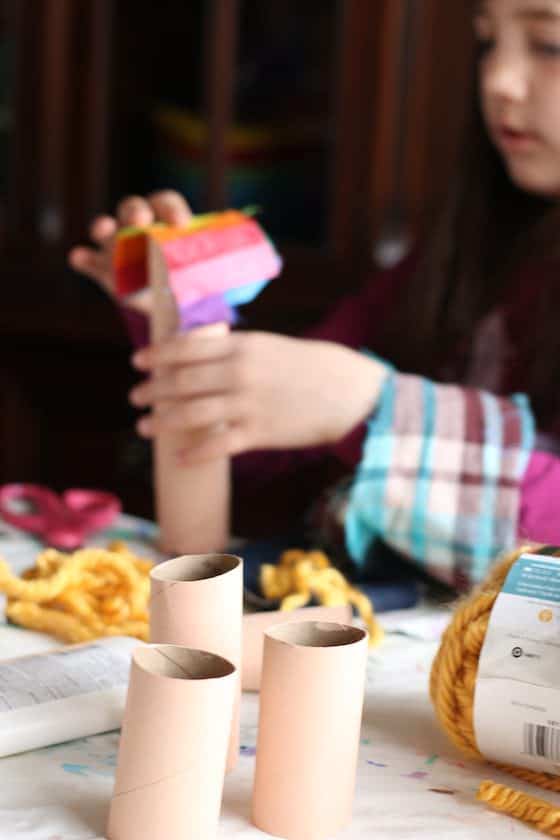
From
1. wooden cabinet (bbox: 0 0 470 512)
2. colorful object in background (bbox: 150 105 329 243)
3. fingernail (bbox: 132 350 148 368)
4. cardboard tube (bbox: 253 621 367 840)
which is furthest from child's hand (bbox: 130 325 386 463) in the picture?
colorful object in background (bbox: 150 105 329 243)

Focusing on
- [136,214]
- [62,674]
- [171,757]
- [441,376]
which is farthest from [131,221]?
[171,757]

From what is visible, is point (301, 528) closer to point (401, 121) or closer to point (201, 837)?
point (201, 837)

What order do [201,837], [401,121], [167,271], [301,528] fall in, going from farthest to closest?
[401,121] → [301,528] → [167,271] → [201,837]

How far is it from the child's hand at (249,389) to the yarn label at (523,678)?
0.96 ft

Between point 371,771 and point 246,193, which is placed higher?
point 246,193

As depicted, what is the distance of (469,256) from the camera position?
1073 mm

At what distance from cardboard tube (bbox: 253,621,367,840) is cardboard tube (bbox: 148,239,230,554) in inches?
14.1

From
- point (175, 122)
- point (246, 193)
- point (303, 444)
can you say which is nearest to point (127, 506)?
point (246, 193)

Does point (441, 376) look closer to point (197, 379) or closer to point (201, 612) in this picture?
point (197, 379)

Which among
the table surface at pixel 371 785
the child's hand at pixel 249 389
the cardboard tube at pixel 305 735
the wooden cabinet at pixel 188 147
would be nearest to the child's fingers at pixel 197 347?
the child's hand at pixel 249 389

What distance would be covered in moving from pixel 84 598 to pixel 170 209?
0.34 meters

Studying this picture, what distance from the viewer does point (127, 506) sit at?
1706 mm

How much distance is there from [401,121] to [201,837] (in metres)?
1.42

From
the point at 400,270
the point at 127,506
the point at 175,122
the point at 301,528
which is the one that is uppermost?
the point at 175,122
